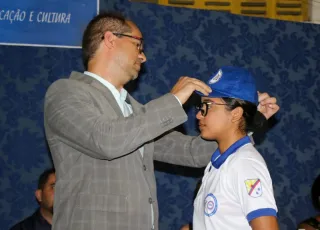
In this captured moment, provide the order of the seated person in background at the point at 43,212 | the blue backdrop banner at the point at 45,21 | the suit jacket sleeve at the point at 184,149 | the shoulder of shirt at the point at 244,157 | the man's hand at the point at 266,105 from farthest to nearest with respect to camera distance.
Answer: the blue backdrop banner at the point at 45,21 → the seated person in background at the point at 43,212 → the suit jacket sleeve at the point at 184,149 → the man's hand at the point at 266,105 → the shoulder of shirt at the point at 244,157

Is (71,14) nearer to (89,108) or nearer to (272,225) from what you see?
(89,108)

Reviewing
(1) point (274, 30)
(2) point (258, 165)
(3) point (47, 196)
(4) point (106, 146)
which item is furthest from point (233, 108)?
(1) point (274, 30)

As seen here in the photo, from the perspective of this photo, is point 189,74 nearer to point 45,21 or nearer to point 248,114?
point 45,21

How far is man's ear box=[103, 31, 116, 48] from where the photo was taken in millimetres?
2146

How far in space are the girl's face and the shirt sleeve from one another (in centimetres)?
18

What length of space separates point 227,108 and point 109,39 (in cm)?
55

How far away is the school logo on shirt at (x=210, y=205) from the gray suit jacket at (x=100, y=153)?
232 millimetres

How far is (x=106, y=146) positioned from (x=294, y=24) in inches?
100

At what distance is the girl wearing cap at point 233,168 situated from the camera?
1.72 metres

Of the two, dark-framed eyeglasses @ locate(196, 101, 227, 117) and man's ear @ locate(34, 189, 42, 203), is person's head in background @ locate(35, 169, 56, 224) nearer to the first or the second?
man's ear @ locate(34, 189, 42, 203)

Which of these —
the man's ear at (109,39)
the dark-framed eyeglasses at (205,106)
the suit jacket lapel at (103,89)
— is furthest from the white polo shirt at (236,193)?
the man's ear at (109,39)

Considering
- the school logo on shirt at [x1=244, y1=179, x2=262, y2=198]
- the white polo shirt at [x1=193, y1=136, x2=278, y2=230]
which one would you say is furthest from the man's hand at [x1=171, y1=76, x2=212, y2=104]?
the school logo on shirt at [x1=244, y1=179, x2=262, y2=198]

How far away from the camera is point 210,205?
1.83 meters

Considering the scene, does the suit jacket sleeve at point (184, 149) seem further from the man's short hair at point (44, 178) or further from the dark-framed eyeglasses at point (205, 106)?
the man's short hair at point (44, 178)
